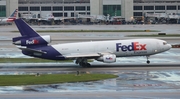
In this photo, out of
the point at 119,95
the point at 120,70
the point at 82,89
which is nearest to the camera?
the point at 119,95

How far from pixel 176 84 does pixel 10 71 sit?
2044 cm

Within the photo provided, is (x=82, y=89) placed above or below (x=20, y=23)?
below

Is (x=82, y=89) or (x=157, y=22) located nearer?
(x=82, y=89)

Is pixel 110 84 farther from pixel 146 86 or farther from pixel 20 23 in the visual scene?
pixel 20 23

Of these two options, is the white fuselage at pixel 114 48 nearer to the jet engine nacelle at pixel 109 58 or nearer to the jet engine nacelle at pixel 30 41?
the jet engine nacelle at pixel 109 58

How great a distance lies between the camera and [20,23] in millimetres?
61656

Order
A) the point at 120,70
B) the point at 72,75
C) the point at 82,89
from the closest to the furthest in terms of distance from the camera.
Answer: the point at 82,89 → the point at 72,75 → the point at 120,70

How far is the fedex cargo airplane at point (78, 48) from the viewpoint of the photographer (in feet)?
202

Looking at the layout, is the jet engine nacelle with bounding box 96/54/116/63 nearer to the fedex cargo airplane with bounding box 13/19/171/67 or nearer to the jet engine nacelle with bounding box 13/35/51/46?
the fedex cargo airplane with bounding box 13/19/171/67

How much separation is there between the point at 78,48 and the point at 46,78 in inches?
522

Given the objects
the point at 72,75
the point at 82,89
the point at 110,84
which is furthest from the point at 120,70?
the point at 82,89

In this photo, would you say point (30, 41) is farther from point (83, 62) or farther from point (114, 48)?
point (114, 48)

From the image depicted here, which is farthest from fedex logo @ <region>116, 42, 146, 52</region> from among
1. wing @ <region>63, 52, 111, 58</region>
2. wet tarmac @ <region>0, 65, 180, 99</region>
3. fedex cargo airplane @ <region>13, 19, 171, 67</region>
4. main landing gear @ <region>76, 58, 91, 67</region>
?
wet tarmac @ <region>0, 65, 180, 99</region>

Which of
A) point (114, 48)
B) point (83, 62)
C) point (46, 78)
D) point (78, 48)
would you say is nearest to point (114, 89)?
point (46, 78)
